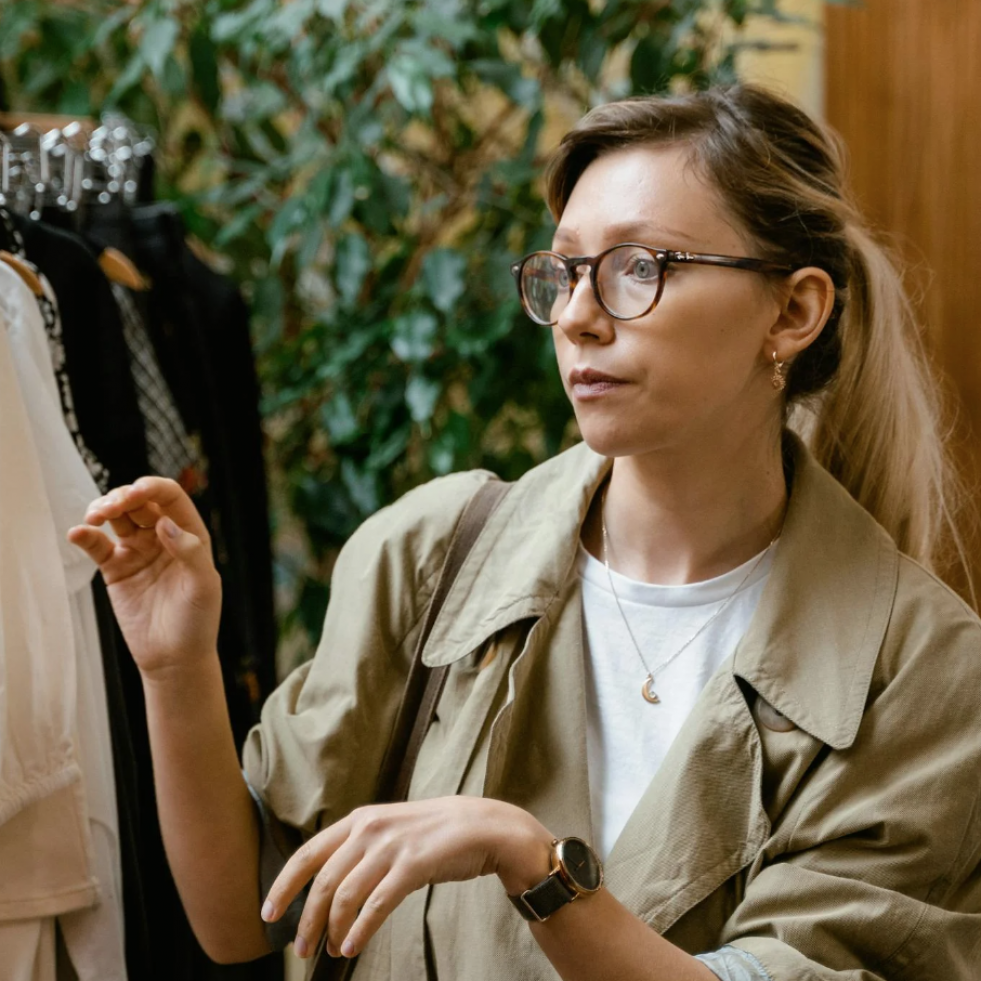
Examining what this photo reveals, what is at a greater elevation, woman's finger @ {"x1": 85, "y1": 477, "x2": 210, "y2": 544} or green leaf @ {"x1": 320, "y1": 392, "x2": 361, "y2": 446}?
woman's finger @ {"x1": 85, "y1": 477, "x2": 210, "y2": 544}

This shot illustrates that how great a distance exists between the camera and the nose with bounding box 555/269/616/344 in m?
1.07

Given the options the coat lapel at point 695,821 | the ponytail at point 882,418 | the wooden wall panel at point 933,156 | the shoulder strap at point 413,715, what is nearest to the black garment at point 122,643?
the shoulder strap at point 413,715

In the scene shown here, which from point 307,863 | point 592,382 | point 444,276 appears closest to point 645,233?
point 592,382

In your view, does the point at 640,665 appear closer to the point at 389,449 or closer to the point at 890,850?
the point at 890,850

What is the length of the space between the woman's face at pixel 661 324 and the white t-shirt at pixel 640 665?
0.50 feet

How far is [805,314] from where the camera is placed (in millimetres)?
1146

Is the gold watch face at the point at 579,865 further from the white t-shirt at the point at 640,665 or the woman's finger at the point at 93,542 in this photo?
the woman's finger at the point at 93,542

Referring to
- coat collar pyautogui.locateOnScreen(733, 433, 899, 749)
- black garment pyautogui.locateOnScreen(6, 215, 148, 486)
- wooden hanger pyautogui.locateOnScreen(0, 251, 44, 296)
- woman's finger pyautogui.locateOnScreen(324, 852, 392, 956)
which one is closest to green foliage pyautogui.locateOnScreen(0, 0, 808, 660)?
black garment pyautogui.locateOnScreen(6, 215, 148, 486)

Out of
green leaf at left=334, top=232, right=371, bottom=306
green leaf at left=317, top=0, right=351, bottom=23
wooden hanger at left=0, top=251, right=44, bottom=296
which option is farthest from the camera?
green leaf at left=334, top=232, right=371, bottom=306

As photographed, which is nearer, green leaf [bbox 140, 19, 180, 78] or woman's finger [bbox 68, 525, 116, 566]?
woman's finger [bbox 68, 525, 116, 566]

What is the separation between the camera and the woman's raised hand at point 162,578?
1.02 m

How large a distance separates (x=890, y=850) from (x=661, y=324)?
1.56 ft

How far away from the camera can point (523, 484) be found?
1.25m

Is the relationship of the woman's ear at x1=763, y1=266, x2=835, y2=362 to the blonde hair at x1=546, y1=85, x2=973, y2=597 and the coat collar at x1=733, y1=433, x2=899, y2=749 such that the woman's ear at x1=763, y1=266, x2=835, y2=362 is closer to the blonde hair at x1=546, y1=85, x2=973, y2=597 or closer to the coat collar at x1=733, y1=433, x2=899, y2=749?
the blonde hair at x1=546, y1=85, x2=973, y2=597
